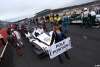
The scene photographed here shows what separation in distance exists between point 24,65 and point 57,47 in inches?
94.9

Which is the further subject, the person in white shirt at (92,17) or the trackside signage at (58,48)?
the person in white shirt at (92,17)

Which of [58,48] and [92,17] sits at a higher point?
[92,17]

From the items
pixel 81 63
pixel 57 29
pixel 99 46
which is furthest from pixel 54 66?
pixel 99 46

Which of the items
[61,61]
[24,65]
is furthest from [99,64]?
[24,65]

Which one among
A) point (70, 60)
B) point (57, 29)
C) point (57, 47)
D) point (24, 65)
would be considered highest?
point (57, 29)

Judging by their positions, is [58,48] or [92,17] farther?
[92,17]

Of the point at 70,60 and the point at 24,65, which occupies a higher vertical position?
the point at 70,60

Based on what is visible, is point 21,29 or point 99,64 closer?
point 99,64

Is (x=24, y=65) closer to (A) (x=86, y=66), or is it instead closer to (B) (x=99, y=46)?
(A) (x=86, y=66)

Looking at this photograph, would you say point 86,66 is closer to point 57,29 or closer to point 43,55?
point 57,29

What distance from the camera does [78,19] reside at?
41.9ft

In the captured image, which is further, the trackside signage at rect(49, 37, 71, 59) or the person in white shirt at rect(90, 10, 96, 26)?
the person in white shirt at rect(90, 10, 96, 26)

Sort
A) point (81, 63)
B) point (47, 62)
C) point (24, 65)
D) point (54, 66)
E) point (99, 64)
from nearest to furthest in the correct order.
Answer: point (99, 64) → point (81, 63) → point (54, 66) → point (47, 62) → point (24, 65)

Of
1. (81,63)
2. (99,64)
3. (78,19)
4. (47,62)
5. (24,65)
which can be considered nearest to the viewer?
(99,64)
